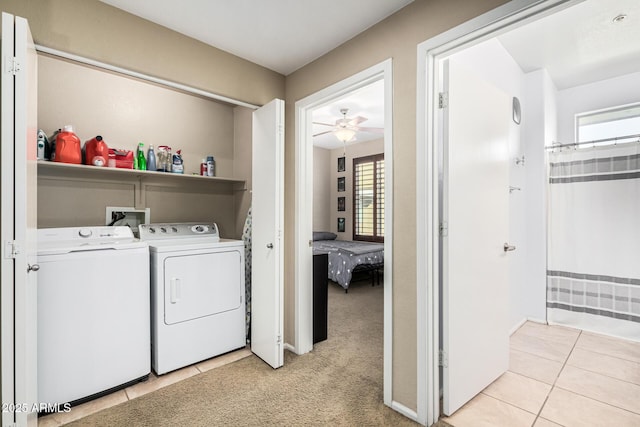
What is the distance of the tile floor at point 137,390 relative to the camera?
1.79m

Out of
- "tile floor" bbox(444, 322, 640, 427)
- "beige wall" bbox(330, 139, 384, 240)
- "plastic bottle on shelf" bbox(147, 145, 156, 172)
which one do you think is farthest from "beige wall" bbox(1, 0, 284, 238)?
"beige wall" bbox(330, 139, 384, 240)

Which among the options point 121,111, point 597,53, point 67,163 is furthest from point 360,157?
point 67,163

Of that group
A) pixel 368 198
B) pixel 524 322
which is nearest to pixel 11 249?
pixel 524 322

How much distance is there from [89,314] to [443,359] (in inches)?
85.9

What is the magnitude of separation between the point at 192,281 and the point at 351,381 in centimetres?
140

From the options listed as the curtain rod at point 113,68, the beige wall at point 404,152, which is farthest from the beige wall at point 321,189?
the beige wall at point 404,152

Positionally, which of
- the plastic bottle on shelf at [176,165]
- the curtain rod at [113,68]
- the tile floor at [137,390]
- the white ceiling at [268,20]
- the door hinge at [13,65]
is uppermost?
the white ceiling at [268,20]

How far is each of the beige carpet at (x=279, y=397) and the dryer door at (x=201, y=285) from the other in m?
0.47

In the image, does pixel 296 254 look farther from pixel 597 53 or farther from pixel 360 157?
pixel 360 157

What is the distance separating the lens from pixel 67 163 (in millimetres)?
2248

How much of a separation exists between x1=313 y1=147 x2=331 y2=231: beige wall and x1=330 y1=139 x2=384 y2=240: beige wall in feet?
0.34

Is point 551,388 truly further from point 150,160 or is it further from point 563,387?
point 150,160

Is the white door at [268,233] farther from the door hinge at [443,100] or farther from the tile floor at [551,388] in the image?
the door hinge at [443,100]

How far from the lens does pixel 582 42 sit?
102 inches
